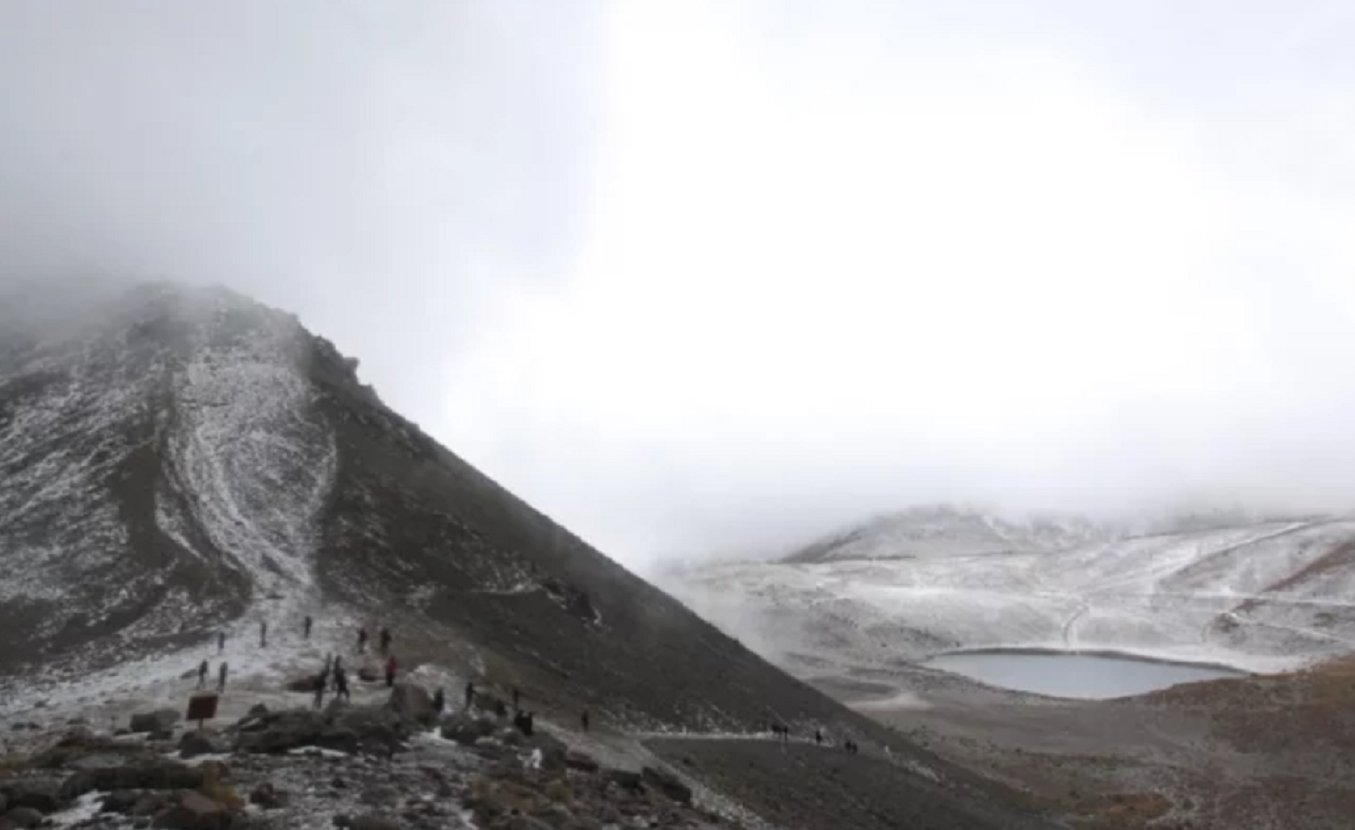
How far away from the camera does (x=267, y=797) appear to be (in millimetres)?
21328

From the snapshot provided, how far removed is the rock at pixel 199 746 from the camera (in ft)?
81.3

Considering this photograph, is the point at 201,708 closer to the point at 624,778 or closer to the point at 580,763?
the point at 580,763

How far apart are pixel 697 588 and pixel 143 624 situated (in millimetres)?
132070

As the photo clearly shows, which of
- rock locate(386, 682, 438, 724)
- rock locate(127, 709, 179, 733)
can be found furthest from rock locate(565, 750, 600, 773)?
rock locate(127, 709, 179, 733)

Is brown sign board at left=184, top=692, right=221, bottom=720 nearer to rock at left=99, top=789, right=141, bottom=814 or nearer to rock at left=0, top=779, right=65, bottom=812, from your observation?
rock at left=0, top=779, right=65, bottom=812

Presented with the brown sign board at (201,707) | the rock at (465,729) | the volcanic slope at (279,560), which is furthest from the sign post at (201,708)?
the rock at (465,729)

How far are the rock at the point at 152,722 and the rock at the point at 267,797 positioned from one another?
279 inches

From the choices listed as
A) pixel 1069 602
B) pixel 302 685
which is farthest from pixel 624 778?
pixel 1069 602

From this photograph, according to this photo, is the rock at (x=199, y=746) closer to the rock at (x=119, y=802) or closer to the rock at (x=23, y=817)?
the rock at (x=119, y=802)

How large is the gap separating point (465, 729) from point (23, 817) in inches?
462

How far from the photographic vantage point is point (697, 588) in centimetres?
16938

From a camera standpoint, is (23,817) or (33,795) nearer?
(23,817)

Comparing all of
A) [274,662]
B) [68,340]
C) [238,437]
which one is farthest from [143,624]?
[68,340]

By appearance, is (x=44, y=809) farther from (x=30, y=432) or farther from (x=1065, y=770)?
(x=1065, y=770)
